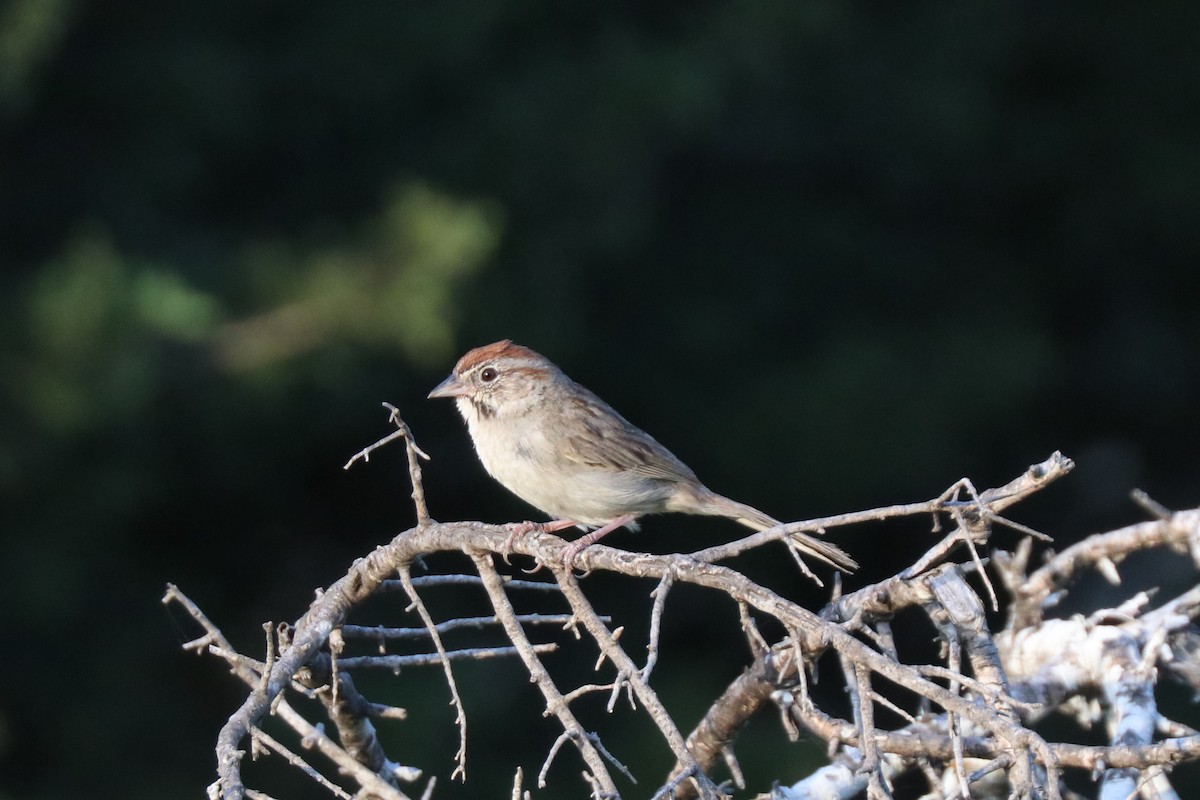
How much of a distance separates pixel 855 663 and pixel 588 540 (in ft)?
4.47

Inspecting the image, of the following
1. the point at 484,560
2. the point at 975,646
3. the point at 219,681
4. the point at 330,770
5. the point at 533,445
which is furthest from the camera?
the point at 219,681

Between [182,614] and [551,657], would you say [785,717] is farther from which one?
[551,657]

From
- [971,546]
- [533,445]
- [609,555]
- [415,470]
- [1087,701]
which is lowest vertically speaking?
[1087,701]

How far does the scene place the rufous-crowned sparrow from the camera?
4105mm

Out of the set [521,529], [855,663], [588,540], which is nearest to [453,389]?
[588,540]

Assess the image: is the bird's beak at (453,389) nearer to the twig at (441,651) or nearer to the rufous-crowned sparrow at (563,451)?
the rufous-crowned sparrow at (563,451)

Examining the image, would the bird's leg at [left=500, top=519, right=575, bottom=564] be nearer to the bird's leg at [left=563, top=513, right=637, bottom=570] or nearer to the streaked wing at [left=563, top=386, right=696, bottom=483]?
the bird's leg at [left=563, top=513, right=637, bottom=570]

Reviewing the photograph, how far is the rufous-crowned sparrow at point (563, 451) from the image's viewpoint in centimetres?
411

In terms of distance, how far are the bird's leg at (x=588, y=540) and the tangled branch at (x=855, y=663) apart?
3cm

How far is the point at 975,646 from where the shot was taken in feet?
7.73

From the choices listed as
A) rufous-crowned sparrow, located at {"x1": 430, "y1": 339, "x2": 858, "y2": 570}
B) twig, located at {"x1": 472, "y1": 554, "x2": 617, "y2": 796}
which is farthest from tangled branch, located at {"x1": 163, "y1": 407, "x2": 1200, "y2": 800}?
rufous-crowned sparrow, located at {"x1": 430, "y1": 339, "x2": 858, "y2": 570}

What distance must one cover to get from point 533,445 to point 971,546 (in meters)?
2.23

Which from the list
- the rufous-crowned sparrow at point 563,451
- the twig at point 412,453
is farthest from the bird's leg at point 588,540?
the twig at point 412,453

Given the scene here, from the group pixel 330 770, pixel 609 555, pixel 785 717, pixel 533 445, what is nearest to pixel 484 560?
pixel 609 555
